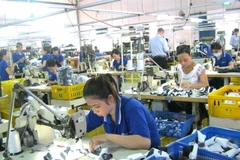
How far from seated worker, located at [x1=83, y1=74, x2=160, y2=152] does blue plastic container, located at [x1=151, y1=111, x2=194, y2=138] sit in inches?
51.9

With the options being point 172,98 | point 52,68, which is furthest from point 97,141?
point 52,68

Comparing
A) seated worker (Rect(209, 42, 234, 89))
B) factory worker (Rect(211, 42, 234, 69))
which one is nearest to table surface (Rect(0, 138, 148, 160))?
seated worker (Rect(209, 42, 234, 89))

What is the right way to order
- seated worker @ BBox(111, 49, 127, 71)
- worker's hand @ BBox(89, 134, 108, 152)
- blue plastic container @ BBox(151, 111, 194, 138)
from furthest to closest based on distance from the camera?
seated worker @ BBox(111, 49, 127, 71)
blue plastic container @ BBox(151, 111, 194, 138)
worker's hand @ BBox(89, 134, 108, 152)

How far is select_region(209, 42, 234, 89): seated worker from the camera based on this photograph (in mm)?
5324

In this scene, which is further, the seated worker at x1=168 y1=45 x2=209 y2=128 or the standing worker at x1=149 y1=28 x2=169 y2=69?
the standing worker at x1=149 y1=28 x2=169 y2=69

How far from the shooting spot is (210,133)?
2.11 metres

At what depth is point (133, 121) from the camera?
1717mm

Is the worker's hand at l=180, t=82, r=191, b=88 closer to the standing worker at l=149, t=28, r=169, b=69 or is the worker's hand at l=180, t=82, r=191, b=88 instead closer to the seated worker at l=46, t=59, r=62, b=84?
the seated worker at l=46, t=59, r=62, b=84

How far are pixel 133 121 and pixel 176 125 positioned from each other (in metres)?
1.56

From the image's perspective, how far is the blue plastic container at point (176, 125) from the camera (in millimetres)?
3088

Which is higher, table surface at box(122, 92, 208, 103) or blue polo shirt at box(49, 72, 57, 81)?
blue polo shirt at box(49, 72, 57, 81)

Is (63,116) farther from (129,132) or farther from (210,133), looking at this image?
(210,133)

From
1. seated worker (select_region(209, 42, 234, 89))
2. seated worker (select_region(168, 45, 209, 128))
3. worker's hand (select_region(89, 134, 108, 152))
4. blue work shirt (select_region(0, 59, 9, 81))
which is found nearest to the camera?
worker's hand (select_region(89, 134, 108, 152))

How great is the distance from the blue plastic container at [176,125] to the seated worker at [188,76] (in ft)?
0.87
